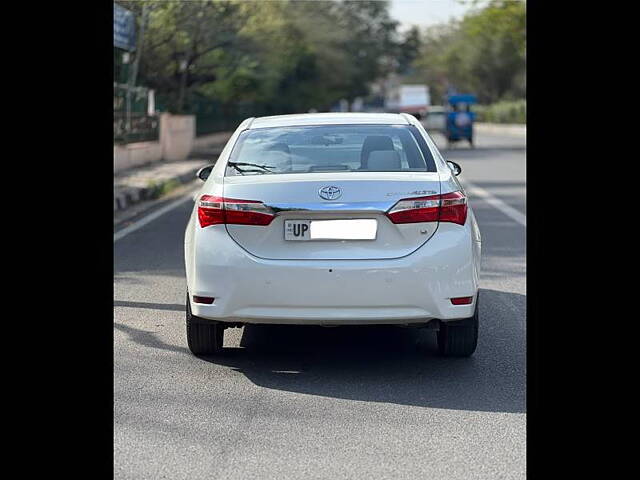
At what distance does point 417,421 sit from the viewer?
18.6 feet

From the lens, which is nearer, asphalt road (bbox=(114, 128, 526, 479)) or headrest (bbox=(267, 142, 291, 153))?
asphalt road (bbox=(114, 128, 526, 479))

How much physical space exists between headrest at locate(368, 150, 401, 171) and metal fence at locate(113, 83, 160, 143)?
16700mm

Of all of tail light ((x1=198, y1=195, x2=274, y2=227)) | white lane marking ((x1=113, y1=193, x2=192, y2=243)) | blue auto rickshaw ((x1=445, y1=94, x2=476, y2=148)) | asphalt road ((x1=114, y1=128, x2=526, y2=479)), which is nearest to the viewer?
asphalt road ((x1=114, y1=128, x2=526, y2=479))

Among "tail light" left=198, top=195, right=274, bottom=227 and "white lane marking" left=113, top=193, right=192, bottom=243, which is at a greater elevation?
"tail light" left=198, top=195, right=274, bottom=227

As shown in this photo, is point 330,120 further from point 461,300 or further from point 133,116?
point 133,116

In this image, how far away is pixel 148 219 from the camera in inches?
619

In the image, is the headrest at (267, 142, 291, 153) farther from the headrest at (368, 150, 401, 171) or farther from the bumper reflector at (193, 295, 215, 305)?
the bumper reflector at (193, 295, 215, 305)

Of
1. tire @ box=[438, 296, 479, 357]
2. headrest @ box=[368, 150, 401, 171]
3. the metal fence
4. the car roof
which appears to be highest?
the metal fence

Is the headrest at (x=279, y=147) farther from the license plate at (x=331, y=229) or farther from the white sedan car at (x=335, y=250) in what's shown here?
the license plate at (x=331, y=229)

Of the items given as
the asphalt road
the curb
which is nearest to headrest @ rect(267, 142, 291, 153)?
the asphalt road

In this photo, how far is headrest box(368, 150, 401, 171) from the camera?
6957mm
